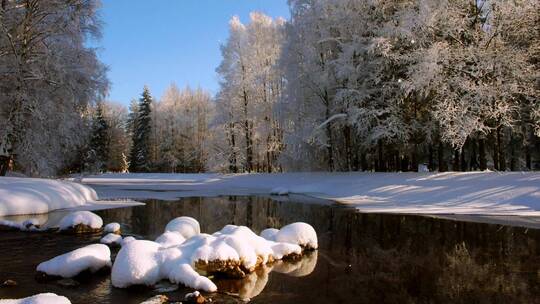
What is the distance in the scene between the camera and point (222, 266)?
27.9ft

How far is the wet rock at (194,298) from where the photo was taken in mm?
6840

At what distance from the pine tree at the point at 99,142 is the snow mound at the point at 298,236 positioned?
53.5 meters

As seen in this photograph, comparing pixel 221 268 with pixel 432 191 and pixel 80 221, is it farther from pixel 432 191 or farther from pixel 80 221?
pixel 432 191

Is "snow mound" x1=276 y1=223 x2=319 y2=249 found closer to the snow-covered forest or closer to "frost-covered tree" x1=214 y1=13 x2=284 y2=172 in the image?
the snow-covered forest

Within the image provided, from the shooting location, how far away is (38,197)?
17.5 meters

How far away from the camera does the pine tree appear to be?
60.0 meters

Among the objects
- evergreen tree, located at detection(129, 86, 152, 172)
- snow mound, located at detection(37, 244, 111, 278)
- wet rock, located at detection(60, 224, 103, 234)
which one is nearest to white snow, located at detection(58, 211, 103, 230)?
wet rock, located at detection(60, 224, 103, 234)

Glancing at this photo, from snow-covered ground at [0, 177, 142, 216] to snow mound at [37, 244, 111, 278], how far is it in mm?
9201

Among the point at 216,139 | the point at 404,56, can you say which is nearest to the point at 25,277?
the point at 404,56

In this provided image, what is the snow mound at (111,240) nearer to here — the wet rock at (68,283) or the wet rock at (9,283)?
the wet rock at (68,283)

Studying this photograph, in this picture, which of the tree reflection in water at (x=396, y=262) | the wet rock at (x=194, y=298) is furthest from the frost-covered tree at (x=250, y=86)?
the wet rock at (x=194, y=298)

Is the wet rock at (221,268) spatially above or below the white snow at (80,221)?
below

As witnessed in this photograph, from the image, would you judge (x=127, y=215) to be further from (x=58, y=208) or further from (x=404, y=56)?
(x=404, y=56)

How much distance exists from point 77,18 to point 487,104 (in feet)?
66.0
